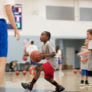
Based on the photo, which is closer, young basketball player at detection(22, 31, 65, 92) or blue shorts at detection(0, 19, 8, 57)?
blue shorts at detection(0, 19, 8, 57)

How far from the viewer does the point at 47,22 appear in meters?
16.1

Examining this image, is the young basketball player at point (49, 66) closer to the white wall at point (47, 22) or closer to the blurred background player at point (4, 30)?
the blurred background player at point (4, 30)

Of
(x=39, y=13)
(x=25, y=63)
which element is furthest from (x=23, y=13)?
(x=25, y=63)

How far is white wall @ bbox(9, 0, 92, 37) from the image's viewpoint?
15.7 meters

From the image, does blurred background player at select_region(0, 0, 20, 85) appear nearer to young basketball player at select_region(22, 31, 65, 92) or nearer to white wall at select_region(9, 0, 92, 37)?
young basketball player at select_region(22, 31, 65, 92)

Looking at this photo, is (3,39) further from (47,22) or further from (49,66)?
(47,22)

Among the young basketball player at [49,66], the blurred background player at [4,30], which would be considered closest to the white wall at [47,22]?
the young basketball player at [49,66]

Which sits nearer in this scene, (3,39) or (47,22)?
(3,39)

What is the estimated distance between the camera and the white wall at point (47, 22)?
15.7 metres

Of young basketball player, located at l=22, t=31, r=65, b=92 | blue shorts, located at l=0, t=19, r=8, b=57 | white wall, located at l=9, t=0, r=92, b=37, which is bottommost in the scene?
young basketball player, located at l=22, t=31, r=65, b=92

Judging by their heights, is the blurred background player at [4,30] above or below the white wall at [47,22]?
below

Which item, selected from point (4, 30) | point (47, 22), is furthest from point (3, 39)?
point (47, 22)

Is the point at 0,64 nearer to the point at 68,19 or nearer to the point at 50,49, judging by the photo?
the point at 50,49

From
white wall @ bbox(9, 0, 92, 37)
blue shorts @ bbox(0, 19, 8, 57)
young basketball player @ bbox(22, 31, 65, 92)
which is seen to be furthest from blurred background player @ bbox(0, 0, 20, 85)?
white wall @ bbox(9, 0, 92, 37)
